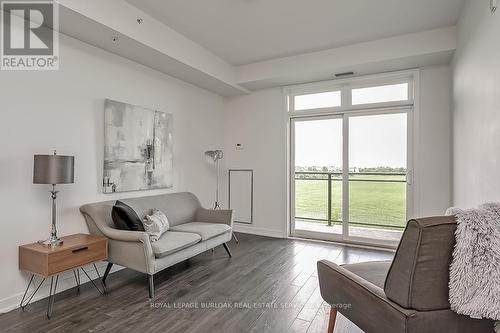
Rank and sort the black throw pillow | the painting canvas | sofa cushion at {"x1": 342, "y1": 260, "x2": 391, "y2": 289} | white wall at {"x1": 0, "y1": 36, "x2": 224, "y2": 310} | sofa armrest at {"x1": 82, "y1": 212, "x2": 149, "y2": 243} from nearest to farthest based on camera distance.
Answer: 1. sofa cushion at {"x1": 342, "y1": 260, "x2": 391, "y2": 289}
2. white wall at {"x1": 0, "y1": 36, "x2": 224, "y2": 310}
3. sofa armrest at {"x1": 82, "y1": 212, "x2": 149, "y2": 243}
4. the black throw pillow
5. the painting canvas

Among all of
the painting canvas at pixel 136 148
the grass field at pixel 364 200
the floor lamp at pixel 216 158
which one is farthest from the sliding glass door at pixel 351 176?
the painting canvas at pixel 136 148

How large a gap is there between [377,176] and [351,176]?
1.26 ft

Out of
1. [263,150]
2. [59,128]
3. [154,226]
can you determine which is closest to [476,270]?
[154,226]

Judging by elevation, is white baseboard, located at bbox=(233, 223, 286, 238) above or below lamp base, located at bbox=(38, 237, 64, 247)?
below

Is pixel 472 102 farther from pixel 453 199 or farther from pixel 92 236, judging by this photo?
pixel 92 236

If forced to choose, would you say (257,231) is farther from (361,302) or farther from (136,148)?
(361,302)

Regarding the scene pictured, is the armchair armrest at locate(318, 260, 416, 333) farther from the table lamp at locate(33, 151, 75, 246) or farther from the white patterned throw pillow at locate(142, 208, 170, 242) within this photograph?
the table lamp at locate(33, 151, 75, 246)

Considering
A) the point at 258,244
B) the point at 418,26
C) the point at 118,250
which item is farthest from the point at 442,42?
the point at 118,250

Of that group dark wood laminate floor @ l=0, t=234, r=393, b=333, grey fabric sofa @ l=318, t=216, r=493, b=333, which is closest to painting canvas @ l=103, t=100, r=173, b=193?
dark wood laminate floor @ l=0, t=234, r=393, b=333

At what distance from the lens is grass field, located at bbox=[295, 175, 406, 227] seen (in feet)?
14.3

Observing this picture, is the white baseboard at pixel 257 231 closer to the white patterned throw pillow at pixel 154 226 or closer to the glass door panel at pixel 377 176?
the glass door panel at pixel 377 176

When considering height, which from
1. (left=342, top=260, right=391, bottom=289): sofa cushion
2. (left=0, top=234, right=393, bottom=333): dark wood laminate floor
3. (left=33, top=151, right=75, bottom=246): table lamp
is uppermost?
(left=33, top=151, right=75, bottom=246): table lamp

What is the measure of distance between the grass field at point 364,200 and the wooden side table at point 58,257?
336 centimetres

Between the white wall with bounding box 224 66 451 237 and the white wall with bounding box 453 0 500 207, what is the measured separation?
1.57 ft
